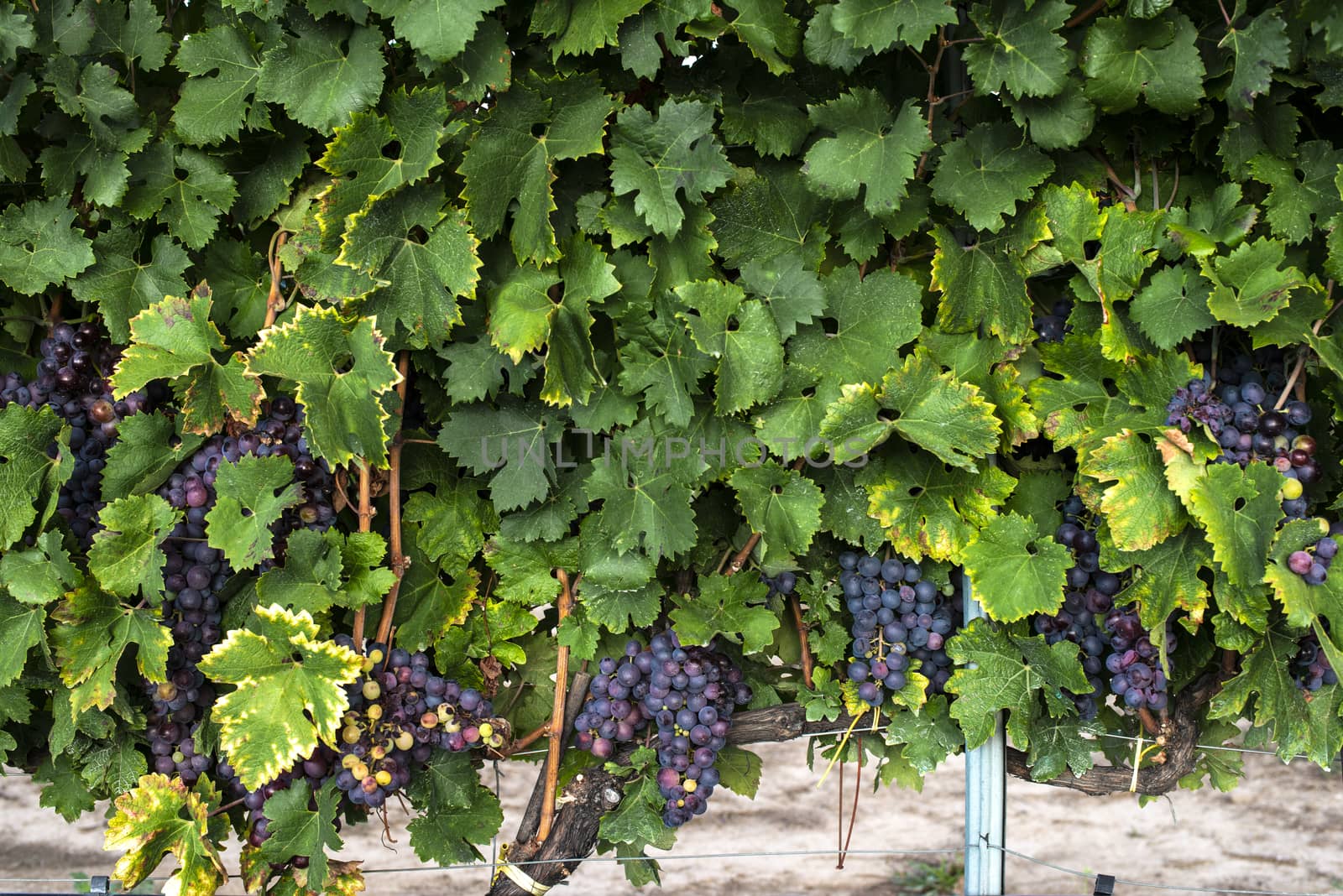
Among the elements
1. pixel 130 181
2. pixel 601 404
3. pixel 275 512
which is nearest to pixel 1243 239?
pixel 601 404

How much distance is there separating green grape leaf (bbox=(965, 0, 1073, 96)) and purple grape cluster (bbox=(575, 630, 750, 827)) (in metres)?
1.03

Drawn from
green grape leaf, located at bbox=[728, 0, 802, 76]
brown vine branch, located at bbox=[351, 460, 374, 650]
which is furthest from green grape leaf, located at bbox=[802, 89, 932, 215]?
brown vine branch, located at bbox=[351, 460, 374, 650]

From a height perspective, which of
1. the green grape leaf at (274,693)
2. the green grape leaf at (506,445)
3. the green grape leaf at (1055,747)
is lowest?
the green grape leaf at (1055,747)

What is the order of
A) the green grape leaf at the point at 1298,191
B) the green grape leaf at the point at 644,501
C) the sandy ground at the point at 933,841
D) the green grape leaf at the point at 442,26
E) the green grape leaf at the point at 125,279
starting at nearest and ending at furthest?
1. the green grape leaf at the point at 442,26
2. the green grape leaf at the point at 1298,191
3. the green grape leaf at the point at 644,501
4. the green grape leaf at the point at 125,279
5. the sandy ground at the point at 933,841

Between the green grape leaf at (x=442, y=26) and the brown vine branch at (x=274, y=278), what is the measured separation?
48cm

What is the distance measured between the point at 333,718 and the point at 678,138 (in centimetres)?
105

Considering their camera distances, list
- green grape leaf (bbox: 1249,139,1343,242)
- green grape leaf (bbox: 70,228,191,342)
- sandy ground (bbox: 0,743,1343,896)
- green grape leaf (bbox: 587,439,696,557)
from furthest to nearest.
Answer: sandy ground (bbox: 0,743,1343,896), green grape leaf (bbox: 70,228,191,342), green grape leaf (bbox: 587,439,696,557), green grape leaf (bbox: 1249,139,1343,242)

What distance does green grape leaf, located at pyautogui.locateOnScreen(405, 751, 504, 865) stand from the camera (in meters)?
1.95

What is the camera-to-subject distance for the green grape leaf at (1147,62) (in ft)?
5.32

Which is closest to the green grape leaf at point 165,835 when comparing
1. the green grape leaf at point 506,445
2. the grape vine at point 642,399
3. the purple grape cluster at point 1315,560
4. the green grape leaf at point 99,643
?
the grape vine at point 642,399

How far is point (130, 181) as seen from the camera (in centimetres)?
188

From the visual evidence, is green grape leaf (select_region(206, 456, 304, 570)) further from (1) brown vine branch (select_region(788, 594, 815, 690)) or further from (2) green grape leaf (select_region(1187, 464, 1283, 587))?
(2) green grape leaf (select_region(1187, 464, 1283, 587))

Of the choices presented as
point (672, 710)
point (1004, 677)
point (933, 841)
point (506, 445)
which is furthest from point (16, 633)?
point (933, 841)

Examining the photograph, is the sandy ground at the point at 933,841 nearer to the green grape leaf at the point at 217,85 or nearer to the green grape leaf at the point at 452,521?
the green grape leaf at the point at 452,521
